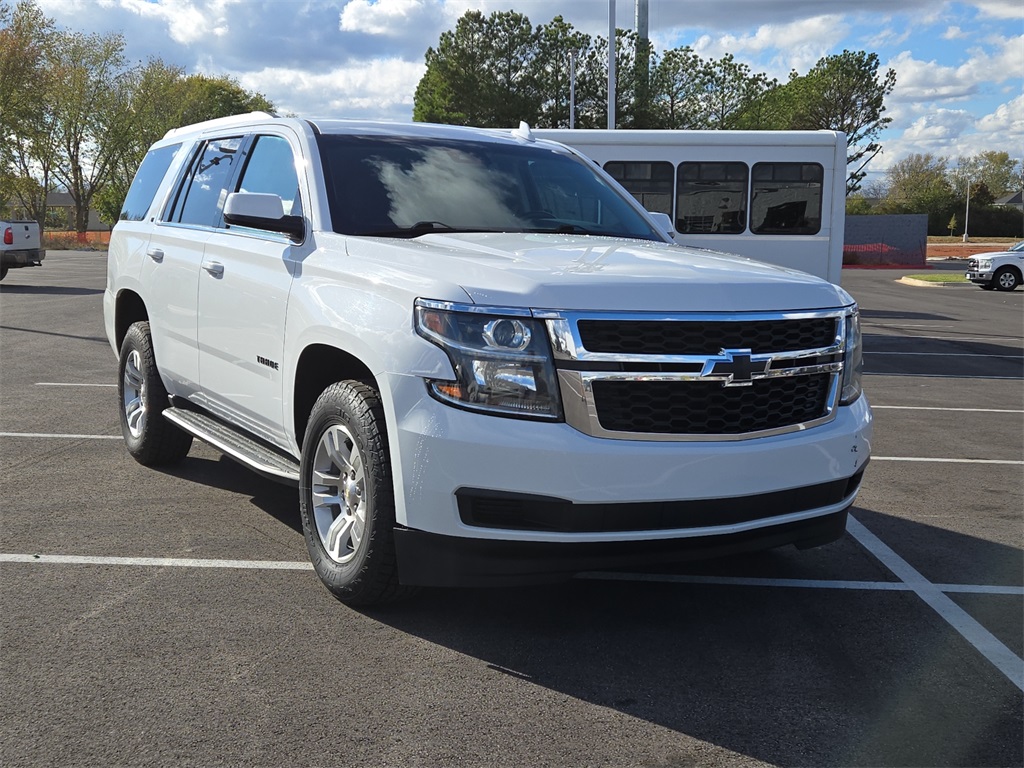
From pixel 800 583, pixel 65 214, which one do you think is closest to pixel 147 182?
pixel 800 583

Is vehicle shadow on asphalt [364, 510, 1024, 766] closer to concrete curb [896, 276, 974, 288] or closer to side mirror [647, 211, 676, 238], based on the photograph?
side mirror [647, 211, 676, 238]

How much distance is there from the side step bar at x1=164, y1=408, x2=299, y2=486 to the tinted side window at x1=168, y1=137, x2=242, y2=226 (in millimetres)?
1078

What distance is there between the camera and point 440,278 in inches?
147

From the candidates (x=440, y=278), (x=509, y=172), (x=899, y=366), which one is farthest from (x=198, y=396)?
(x=899, y=366)

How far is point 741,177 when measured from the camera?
56.1ft

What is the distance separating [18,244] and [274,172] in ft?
68.4

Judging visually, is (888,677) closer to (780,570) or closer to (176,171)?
(780,570)

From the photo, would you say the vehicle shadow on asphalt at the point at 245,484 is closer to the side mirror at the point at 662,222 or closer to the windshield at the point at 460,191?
the windshield at the point at 460,191

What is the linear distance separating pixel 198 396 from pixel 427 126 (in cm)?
192

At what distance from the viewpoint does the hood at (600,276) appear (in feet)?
11.8

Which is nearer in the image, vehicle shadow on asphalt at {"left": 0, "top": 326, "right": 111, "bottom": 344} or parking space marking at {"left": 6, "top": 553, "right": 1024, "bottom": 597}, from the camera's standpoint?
parking space marking at {"left": 6, "top": 553, "right": 1024, "bottom": 597}

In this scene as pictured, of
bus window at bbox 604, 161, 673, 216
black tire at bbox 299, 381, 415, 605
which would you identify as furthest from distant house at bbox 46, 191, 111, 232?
black tire at bbox 299, 381, 415, 605

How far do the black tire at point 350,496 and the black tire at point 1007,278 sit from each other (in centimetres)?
3010

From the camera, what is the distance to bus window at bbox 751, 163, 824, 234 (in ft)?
55.8
